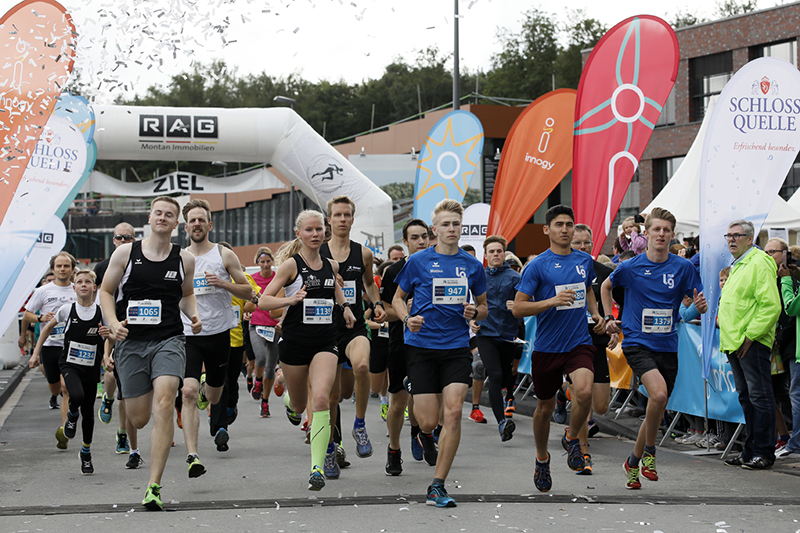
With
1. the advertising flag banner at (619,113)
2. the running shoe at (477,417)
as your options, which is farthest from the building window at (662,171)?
the running shoe at (477,417)

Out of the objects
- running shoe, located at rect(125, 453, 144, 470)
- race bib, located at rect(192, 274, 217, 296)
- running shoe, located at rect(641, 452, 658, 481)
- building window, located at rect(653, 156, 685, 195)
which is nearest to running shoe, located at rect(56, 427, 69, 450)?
running shoe, located at rect(125, 453, 144, 470)

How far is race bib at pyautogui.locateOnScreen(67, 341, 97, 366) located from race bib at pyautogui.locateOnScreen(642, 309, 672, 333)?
4.93 metres

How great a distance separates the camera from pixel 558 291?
22.3ft

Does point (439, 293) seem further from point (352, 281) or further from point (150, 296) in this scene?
point (150, 296)

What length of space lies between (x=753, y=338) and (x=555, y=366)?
77.4 inches

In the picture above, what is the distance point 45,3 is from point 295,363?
5888mm

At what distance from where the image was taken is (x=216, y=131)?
17.9 metres

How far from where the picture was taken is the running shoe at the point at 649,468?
6801mm

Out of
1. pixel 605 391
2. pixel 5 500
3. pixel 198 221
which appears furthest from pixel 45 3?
pixel 605 391

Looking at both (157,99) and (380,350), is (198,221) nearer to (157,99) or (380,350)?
(380,350)

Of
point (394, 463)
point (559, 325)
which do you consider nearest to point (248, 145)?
point (394, 463)

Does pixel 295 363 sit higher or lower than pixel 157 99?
lower

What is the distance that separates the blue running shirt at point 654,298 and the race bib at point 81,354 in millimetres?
4774

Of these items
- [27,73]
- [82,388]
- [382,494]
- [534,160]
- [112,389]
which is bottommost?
[382,494]
